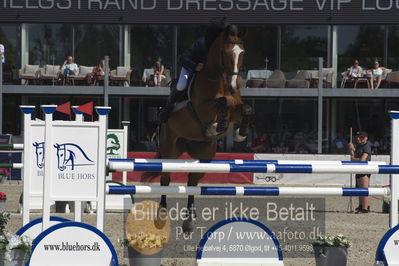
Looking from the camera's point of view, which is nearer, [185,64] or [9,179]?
[185,64]

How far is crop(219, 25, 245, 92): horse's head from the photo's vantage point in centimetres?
669

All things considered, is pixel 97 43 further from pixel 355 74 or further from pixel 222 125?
pixel 222 125

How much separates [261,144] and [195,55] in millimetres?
17308

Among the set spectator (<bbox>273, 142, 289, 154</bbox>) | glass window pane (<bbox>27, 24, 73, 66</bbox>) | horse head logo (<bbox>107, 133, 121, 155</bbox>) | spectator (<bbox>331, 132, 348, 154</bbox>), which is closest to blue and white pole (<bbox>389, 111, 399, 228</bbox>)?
horse head logo (<bbox>107, 133, 121, 155</bbox>)

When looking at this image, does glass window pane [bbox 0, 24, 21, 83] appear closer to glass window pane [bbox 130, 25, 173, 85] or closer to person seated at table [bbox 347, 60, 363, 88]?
glass window pane [bbox 130, 25, 173, 85]

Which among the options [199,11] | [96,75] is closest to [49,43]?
[96,75]

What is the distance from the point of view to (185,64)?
7.69 meters

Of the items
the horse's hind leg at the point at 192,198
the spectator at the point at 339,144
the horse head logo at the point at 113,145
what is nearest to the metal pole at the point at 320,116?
the spectator at the point at 339,144

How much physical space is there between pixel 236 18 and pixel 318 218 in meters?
14.8

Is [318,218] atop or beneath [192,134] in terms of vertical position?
beneath

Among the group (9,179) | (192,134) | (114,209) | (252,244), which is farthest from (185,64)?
(9,179)

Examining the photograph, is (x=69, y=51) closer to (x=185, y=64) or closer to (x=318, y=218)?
(x=318, y=218)

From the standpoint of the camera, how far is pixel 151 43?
26.3 meters

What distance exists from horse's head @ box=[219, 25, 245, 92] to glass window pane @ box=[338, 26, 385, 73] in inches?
770
